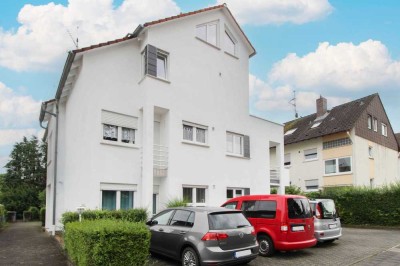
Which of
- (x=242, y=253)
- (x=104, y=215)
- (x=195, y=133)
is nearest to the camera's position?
(x=242, y=253)

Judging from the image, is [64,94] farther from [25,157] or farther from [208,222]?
[25,157]

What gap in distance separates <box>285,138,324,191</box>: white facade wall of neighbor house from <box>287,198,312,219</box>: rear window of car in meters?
21.8

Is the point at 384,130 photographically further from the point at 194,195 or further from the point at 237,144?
the point at 194,195

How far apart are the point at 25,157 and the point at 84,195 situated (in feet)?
148

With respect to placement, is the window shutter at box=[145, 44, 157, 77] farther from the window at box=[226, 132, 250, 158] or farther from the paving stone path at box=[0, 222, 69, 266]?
the paving stone path at box=[0, 222, 69, 266]

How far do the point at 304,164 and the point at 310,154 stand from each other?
3.42ft

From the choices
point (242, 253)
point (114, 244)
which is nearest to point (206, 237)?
point (242, 253)

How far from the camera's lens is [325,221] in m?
13.1

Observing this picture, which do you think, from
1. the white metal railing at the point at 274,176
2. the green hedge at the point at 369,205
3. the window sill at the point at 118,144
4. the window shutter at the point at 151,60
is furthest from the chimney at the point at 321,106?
the window sill at the point at 118,144

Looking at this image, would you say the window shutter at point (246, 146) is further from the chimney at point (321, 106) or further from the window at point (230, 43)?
the chimney at point (321, 106)

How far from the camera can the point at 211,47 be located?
18594 millimetres

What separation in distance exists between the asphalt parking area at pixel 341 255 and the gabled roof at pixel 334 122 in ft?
57.2

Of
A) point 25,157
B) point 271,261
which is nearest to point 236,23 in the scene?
point 271,261

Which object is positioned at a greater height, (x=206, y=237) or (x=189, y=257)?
(x=206, y=237)
